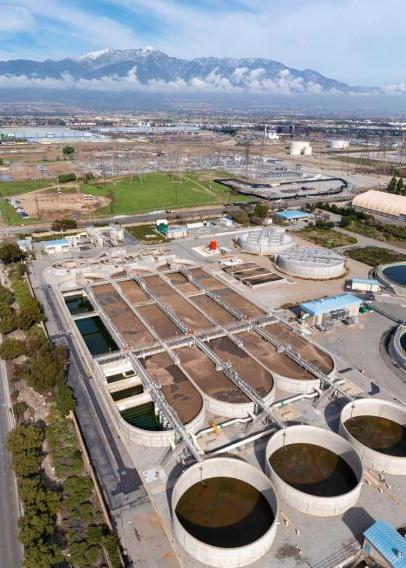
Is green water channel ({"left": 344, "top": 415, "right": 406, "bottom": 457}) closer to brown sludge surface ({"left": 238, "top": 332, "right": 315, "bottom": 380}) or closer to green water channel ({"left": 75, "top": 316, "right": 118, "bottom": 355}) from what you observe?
brown sludge surface ({"left": 238, "top": 332, "right": 315, "bottom": 380})

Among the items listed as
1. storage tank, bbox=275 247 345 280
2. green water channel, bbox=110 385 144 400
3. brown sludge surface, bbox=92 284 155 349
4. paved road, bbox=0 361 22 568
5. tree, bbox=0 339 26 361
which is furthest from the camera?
storage tank, bbox=275 247 345 280

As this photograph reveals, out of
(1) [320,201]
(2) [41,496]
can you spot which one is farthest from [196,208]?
(2) [41,496]

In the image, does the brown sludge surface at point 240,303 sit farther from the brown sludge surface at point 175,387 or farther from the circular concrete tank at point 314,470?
the circular concrete tank at point 314,470

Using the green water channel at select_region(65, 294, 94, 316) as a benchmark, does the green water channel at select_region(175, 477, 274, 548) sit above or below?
above

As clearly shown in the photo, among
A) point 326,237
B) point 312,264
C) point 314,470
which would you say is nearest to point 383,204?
point 326,237

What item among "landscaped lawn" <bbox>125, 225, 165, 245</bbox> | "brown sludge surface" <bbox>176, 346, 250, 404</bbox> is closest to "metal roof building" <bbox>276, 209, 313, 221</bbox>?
"landscaped lawn" <bbox>125, 225, 165, 245</bbox>

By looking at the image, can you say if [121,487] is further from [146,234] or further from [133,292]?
[146,234]
